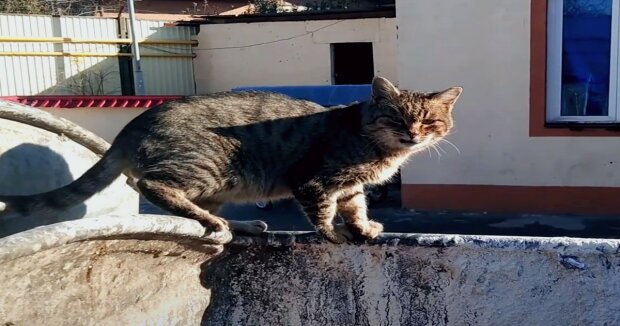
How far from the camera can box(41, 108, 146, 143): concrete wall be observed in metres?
11.5

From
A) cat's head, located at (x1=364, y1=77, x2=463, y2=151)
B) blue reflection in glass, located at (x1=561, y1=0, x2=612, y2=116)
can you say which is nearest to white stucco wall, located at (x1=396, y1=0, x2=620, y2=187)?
blue reflection in glass, located at (x1=561, y1=0, x2=612, y2=116)

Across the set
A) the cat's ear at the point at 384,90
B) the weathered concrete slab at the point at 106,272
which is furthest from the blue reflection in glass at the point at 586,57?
the weathered concrete slab at the point at 106,272

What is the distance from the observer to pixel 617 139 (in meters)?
7.42

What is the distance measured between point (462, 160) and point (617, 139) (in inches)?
64.4

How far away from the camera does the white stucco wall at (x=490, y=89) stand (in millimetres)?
7516

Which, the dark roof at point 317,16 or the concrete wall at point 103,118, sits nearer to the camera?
the concrete wall at point 103,118

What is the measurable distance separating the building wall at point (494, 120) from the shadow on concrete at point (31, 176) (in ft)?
18.1

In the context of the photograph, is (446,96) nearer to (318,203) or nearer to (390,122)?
(390,122)

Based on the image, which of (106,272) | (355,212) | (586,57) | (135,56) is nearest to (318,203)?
(355,212)

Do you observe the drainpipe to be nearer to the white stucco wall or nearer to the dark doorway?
the dark doorway

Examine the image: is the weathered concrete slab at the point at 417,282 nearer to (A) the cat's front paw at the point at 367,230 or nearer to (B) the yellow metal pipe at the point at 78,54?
(A) the cat's front paw at the point at 367,230

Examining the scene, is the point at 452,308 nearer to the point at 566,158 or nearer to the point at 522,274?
the point at 522,274

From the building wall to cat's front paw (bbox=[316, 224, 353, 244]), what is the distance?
4.83 metres

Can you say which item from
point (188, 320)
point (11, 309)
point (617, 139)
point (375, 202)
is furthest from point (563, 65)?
point (11, 309)
